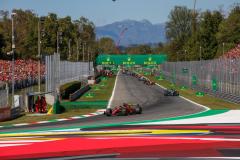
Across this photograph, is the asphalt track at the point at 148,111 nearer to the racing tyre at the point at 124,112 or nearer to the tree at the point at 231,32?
the racing tyre at the point at 124,112

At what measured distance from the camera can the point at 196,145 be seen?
58.4 ft

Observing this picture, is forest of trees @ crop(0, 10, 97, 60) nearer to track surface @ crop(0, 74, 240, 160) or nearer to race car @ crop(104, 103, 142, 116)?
race car @ crop(104, 103, 142, 116)

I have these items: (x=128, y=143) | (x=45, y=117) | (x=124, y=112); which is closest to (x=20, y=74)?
(x=45, y=117)

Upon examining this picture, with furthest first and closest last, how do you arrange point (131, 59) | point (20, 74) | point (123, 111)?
point (131, 59) < point (20, 74) < point (123, 111)

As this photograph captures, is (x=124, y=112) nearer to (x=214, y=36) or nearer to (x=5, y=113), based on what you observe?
(x=5, y=113)

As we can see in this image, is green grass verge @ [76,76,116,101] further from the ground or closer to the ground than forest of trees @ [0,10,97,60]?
closer to the ground

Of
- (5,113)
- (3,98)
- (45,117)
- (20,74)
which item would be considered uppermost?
(20,74)

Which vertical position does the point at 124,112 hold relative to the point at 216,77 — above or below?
below

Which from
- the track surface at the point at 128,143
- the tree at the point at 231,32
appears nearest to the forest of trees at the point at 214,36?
the tree at the point at 231,32

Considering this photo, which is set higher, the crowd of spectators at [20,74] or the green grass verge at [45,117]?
the crowd of spectators at [20,74]

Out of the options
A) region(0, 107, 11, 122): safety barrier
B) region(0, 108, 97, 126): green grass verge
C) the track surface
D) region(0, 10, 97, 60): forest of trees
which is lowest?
region(0, 108, 97, 126): green grass verge

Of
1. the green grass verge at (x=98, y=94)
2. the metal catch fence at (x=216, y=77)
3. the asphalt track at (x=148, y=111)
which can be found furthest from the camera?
the green grass verge at (x=98, y=94)

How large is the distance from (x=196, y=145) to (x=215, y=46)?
118260 millimetres

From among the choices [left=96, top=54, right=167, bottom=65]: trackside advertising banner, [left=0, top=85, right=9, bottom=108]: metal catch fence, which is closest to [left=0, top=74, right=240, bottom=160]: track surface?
[left=0, top=85, right=9, bottom=108]: metal catch fence
